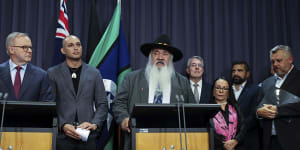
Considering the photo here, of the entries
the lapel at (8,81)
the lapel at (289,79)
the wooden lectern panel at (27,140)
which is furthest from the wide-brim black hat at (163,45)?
the wooden lectern panel at (27,140)

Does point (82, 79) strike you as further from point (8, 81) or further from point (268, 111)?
point (268, 111)

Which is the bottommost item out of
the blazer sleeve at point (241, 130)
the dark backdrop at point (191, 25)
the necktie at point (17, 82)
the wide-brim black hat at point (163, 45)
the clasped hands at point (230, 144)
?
the clasped hands at point (230, 144)

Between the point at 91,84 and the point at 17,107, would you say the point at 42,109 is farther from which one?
the point at 91,84

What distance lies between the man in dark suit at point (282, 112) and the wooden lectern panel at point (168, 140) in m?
1.34

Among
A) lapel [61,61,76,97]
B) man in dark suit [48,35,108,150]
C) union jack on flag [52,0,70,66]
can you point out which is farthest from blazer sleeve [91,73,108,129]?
union jack on flag [52,0,70,66]

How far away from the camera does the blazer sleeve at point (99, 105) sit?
3797mm

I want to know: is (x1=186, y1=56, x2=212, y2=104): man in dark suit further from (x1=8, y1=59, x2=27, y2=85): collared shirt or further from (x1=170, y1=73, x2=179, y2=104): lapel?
(x1=8, y1=59, x2=27, y2=85): collared shirt

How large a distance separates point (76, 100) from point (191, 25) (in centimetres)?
283

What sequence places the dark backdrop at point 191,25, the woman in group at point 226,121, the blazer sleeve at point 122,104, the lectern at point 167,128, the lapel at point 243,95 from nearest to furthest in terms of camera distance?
the lectern at point 167,128 → the blazer sleeve at point 122,104 → the woman in group at point 226,121 → the lapel at point 243,95 → the dark backdrop at point 191,25

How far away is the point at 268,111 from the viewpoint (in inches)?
162

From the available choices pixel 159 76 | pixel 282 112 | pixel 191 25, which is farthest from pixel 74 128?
pixel 191 25

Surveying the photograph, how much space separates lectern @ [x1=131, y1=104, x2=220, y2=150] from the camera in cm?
300

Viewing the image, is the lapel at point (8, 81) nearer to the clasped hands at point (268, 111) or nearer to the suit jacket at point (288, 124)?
the clasped hands at point (268, 111)

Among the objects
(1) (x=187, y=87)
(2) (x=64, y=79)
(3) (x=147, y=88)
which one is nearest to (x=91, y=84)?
(2) (x=64, y=79)
